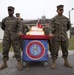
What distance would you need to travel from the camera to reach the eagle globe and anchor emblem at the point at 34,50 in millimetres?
7773

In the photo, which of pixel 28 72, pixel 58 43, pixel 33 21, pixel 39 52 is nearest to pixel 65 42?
pixel 58 43

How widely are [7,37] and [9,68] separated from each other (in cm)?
92

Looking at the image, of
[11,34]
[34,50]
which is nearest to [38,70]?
[34,50]

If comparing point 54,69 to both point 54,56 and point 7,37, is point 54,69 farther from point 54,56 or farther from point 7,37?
point 7,37

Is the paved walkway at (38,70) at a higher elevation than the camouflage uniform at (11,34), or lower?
lower

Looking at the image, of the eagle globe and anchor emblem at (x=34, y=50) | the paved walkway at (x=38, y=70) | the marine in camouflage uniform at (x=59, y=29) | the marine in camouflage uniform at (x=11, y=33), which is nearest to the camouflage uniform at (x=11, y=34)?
the marine in camouflage uniform at (x=11, y=33)

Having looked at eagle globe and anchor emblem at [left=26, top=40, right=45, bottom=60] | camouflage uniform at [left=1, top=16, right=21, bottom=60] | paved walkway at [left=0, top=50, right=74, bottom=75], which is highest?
camouflage uniform at [left=1, top=16, right=21, bottom=60]

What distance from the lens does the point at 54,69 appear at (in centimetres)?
747

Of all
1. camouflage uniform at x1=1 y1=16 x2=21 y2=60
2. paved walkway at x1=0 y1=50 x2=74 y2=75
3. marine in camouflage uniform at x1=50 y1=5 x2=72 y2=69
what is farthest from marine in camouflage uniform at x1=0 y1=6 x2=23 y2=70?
marine in camouflage uniform at x1=50 y1=5 x2=72 y2=69

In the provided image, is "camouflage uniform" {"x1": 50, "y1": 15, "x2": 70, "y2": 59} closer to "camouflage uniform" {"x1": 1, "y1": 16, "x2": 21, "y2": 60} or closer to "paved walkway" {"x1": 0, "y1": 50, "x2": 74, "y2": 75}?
"paved walkway" {"x1": 0, "y1": 50, "x2": 74, "y2": 75}

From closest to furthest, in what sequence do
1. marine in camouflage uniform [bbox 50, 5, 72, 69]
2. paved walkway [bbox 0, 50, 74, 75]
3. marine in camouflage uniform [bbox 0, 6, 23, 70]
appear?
paved walkway [bbox 0, 50, 74, 75]
marine in camouflage uniform [bbox 0, 6, 23, 70]
marine in camouflage uniform [bbox 50, 5, 72, 69]

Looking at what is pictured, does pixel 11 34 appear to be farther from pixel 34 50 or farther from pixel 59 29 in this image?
pixel 59 29

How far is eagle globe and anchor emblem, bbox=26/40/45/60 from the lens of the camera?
25.5ft

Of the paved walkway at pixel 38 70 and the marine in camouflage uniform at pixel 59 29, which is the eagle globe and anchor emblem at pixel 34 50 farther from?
the marine in camouflage uniform at pixel 59 29
